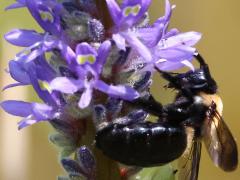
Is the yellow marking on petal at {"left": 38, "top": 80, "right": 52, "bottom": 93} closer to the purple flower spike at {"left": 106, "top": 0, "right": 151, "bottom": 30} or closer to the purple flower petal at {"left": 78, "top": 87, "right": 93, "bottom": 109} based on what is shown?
the purple flower petal at {"left": 78, "top": 87, "right": 93, "bottom": 109}

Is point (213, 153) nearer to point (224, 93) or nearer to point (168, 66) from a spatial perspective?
point (168, 66)

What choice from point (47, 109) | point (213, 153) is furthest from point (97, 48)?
point (213, 153)

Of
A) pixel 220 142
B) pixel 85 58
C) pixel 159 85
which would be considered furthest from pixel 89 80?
pixel 159 85

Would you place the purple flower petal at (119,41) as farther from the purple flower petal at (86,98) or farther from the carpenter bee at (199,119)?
the carpenter bee at (199,119)

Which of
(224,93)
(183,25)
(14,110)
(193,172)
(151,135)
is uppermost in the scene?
(14,110)

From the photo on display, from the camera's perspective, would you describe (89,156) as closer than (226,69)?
Yes

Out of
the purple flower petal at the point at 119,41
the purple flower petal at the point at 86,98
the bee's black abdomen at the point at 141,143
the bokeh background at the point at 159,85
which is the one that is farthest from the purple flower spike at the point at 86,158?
the bokeh background at the point at 159,85
